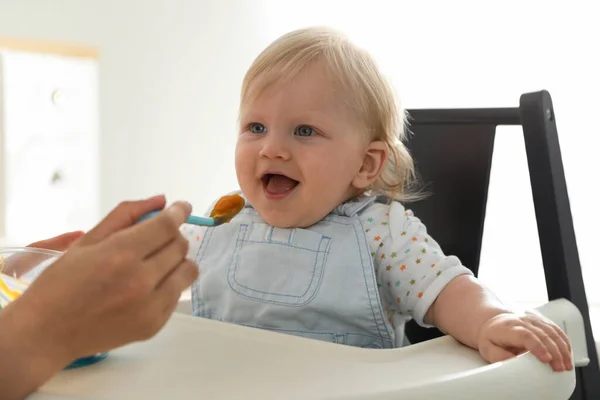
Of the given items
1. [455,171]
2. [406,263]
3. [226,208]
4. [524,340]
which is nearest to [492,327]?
[524,340]

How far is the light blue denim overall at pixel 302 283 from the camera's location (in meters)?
0.86

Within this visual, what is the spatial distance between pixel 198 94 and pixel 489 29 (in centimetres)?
81

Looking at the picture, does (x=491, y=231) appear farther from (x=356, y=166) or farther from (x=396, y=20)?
(x=356, y=166)

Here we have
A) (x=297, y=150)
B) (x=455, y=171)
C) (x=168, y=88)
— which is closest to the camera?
(x=297, y=150)

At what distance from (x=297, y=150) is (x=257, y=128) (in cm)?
7

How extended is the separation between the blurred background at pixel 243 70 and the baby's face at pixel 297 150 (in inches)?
46.0

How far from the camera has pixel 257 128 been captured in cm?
94

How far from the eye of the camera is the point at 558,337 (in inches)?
26.8

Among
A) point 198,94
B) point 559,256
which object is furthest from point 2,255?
point 198,94

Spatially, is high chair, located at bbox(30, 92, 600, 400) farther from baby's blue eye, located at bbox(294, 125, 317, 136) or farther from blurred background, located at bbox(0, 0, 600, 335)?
blurred background, located at bbox(0, 0, 600, 335)

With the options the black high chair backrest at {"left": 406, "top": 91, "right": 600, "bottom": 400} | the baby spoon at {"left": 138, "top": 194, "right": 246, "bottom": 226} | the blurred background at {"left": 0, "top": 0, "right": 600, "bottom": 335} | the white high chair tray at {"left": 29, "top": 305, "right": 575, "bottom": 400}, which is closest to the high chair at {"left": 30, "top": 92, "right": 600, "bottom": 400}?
the white high chair tray at {"left": 29, "top": 305, "right": 575, "bottom": 400}

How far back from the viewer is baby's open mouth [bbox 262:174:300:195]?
92 cm

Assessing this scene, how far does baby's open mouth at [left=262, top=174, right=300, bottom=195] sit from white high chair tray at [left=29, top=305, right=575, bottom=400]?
0.21 m

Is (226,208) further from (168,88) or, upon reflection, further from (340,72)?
(168,88)
